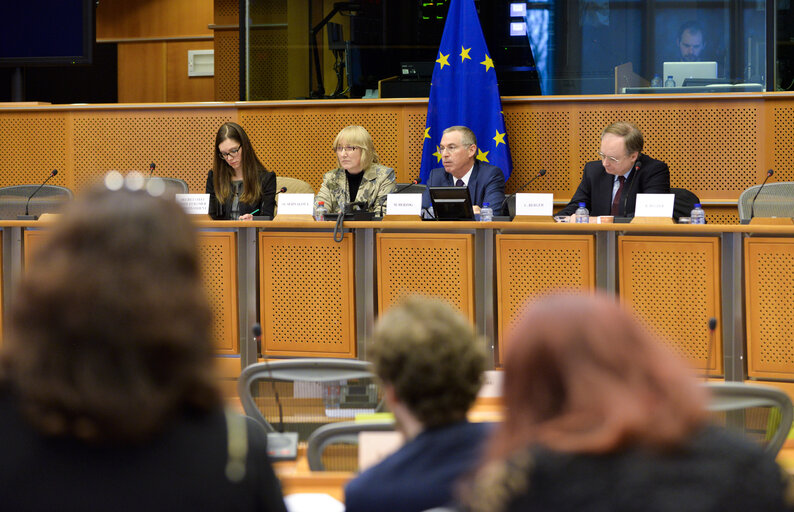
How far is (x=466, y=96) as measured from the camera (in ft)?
21.1

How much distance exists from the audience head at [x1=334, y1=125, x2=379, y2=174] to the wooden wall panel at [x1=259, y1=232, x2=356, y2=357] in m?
1.04

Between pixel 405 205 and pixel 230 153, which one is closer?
pixel 405 205

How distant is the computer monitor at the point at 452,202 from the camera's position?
14.3ft

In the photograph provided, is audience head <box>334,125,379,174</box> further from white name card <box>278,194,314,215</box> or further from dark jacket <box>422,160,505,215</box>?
white name card <box>278,194,314,215</box>

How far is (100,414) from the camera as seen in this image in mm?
899

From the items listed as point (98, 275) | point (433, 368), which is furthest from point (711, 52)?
point (98, 275)

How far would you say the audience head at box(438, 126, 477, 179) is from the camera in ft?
17.0

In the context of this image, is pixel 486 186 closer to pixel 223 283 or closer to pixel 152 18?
pixel 223 283

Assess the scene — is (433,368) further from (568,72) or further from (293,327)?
(568,72)

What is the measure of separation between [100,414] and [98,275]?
14 cm

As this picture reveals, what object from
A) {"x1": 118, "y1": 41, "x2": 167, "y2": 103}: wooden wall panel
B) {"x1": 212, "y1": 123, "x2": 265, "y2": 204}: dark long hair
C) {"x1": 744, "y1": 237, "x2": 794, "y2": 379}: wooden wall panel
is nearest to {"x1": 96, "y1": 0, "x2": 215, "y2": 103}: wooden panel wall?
{"x1": 118, "y1": 41, "x2": 167, "y2": 103}: wooden wall panel

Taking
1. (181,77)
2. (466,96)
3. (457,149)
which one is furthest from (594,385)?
(181,77)

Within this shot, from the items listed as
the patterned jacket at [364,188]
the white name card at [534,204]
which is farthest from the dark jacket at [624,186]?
the patterned jacket at [364,188]

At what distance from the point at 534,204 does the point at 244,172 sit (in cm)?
184
